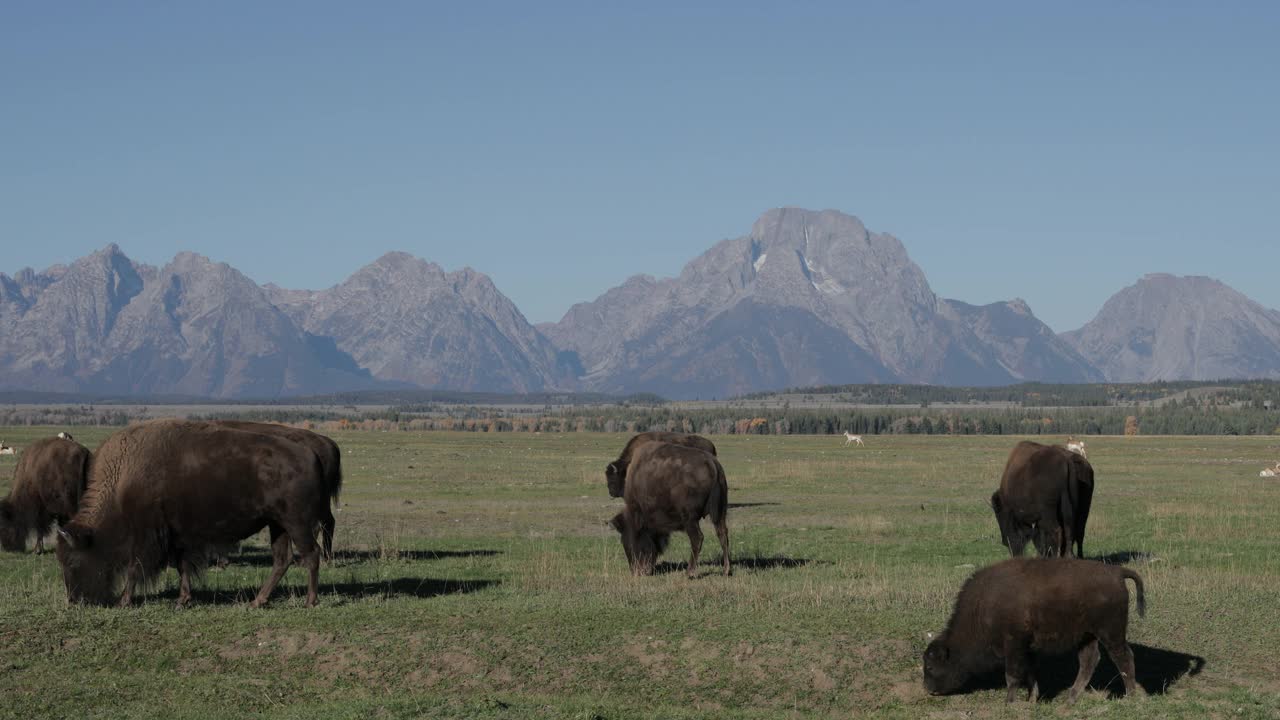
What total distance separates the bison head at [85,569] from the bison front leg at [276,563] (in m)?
1.95

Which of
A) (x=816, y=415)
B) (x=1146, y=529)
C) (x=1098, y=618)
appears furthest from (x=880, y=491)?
(x=816, y=415)

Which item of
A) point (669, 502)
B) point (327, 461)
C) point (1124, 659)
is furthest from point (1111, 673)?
point (327, 461)

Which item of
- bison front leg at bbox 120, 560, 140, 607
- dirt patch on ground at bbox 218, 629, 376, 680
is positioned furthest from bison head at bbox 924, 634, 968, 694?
bison front leg at bbox 120, 560, 140, 607

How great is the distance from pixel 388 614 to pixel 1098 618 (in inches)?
360

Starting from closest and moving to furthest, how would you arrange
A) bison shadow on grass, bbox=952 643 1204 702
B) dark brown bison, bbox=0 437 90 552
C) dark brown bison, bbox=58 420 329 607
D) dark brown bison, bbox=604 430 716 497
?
bison shadow on grass, bbox=952 643 1204 702 < dark brown bison, bbox=58 420 329 607 < dark brown bison, bbox=0 437 90 552 < dark brown bison, bbox=604 430 716 497

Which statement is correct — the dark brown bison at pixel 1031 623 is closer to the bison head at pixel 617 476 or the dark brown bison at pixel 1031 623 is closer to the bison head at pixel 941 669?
the bison head at pixel 941 669

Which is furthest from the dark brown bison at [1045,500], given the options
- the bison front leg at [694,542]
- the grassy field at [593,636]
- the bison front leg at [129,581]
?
the bison front leg at [129,581]

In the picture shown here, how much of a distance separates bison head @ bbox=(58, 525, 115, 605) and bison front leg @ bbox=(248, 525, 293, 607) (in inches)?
76.7

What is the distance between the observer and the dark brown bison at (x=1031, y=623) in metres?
15.7

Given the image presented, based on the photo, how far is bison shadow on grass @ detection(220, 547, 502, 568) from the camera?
26.4m

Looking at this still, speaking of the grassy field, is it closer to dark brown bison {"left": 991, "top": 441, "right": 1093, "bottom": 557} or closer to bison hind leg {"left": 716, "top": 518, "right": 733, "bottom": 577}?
bison hind leg {"left": 716, "top": 518, "right": 733, "bottom": 577}

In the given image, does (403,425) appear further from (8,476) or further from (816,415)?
(8,476)

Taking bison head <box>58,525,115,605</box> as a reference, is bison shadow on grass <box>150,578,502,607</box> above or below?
below

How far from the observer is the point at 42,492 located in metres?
26.6
